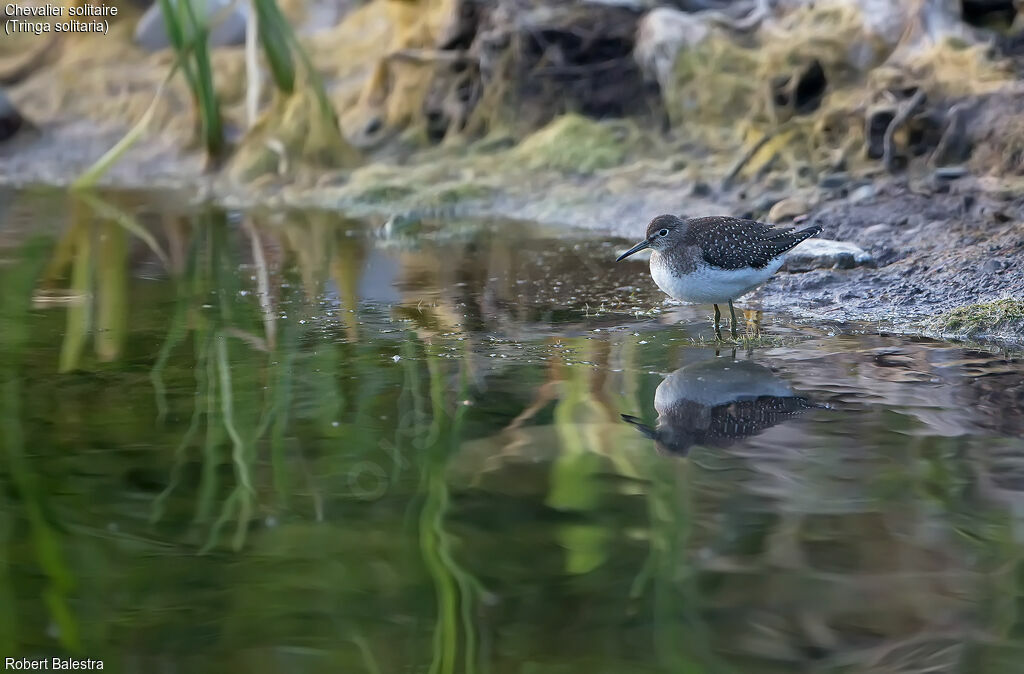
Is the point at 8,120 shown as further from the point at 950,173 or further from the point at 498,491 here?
the point at 498,491

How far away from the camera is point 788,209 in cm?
951

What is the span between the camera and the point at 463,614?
154 inches

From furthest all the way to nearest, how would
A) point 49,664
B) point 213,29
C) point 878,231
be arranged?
1. point 213,29
2. point 878,231
3. point 49,664

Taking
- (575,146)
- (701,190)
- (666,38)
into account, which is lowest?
(701,190)

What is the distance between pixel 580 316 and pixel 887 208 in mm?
2576

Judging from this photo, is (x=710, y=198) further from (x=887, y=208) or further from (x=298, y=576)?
(x=298, y=576)

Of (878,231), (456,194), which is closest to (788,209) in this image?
(878,231)

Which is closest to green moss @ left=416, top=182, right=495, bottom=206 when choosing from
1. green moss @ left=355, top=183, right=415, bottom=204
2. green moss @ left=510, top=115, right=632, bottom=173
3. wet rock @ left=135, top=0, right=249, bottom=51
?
green moss @ left=355, top=183, right=415, bottom=204

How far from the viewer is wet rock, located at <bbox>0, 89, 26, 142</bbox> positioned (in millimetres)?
15406

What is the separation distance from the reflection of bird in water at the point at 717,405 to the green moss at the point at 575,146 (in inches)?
212

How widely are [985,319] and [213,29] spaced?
35.8 ft

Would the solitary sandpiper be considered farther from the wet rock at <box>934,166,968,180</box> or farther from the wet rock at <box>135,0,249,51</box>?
the wet rock at <box>135,0,249,51</box>

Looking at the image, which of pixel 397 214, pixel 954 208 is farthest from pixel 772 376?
pixel 397 214

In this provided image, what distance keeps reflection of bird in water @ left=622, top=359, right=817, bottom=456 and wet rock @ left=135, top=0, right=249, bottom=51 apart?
35.0 ft
